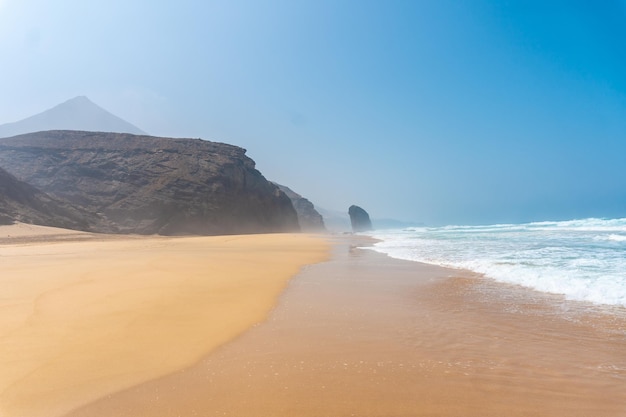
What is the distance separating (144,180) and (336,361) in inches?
1867

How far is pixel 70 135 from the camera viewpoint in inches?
1918

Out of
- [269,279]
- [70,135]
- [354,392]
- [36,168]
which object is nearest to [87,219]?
[36,168]

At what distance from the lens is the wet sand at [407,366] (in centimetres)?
254

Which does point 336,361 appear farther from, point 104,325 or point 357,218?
point 357,218

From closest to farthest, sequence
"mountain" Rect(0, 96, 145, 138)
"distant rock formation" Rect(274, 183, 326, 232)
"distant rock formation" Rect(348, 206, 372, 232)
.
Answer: "distant rock formation" Rect(274, 183, 326, 232) → "distant rock formation" Rect(348, 206, 372, 232) → "mountain" Rect(0, 96, 145, 138)

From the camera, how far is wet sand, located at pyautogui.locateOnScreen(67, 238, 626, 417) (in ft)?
8.34

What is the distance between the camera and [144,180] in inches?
1777

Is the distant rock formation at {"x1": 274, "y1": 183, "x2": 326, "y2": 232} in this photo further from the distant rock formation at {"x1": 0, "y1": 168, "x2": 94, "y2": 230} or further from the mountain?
the mountain

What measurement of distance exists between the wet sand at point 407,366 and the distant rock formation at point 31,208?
A: 101 ft

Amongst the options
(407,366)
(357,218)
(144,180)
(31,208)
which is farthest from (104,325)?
(357,218)

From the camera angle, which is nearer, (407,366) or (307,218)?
(407,366)

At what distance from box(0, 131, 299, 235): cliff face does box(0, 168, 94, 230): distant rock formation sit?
3.42 m

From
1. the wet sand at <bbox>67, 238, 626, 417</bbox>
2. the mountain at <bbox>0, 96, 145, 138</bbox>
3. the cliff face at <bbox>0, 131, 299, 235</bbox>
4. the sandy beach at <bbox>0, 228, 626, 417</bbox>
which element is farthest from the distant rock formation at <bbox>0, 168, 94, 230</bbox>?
the mountain at <bbox>0, 96, 145, 138</bbox>

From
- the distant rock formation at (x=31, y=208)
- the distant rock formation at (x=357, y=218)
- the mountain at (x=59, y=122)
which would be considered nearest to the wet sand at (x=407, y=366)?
the distant rock formation at (x=31, y=208)
